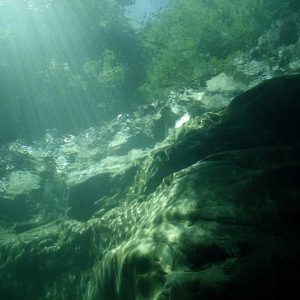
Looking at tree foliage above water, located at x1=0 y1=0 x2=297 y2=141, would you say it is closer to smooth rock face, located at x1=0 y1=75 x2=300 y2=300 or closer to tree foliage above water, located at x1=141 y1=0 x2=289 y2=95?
tree foliage above water, located at x1=141 y1=0 x2=289 y2=95

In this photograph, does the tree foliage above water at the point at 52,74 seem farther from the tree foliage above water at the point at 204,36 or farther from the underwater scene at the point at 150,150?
the tree foliage above water at the point at 204,36

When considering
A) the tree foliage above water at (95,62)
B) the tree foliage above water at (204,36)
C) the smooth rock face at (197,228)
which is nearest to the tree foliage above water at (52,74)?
the tree foliage above water at (95,62)

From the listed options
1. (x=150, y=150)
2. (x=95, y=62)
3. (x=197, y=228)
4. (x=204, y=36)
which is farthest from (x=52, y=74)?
(x=197, y=228)

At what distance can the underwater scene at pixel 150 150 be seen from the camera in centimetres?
434

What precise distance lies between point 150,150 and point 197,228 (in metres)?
6.73

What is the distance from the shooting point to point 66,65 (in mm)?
13016

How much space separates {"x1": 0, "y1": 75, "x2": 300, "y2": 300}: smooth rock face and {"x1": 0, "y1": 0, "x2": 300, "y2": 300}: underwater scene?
24 mm

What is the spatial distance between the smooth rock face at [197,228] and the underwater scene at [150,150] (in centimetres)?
2

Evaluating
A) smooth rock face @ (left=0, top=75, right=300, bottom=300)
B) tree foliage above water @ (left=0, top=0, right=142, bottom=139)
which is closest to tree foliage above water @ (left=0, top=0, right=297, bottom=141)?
tree foliage above water @ (left=0, top=0, right=142, bottom=139)

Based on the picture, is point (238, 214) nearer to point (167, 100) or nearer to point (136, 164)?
point (136, 164)

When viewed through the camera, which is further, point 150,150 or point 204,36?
point 204,36

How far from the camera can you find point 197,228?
458 centimetres

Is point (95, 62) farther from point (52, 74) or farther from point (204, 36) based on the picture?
point (204, 36)

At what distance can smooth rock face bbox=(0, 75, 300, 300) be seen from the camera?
3.89m
